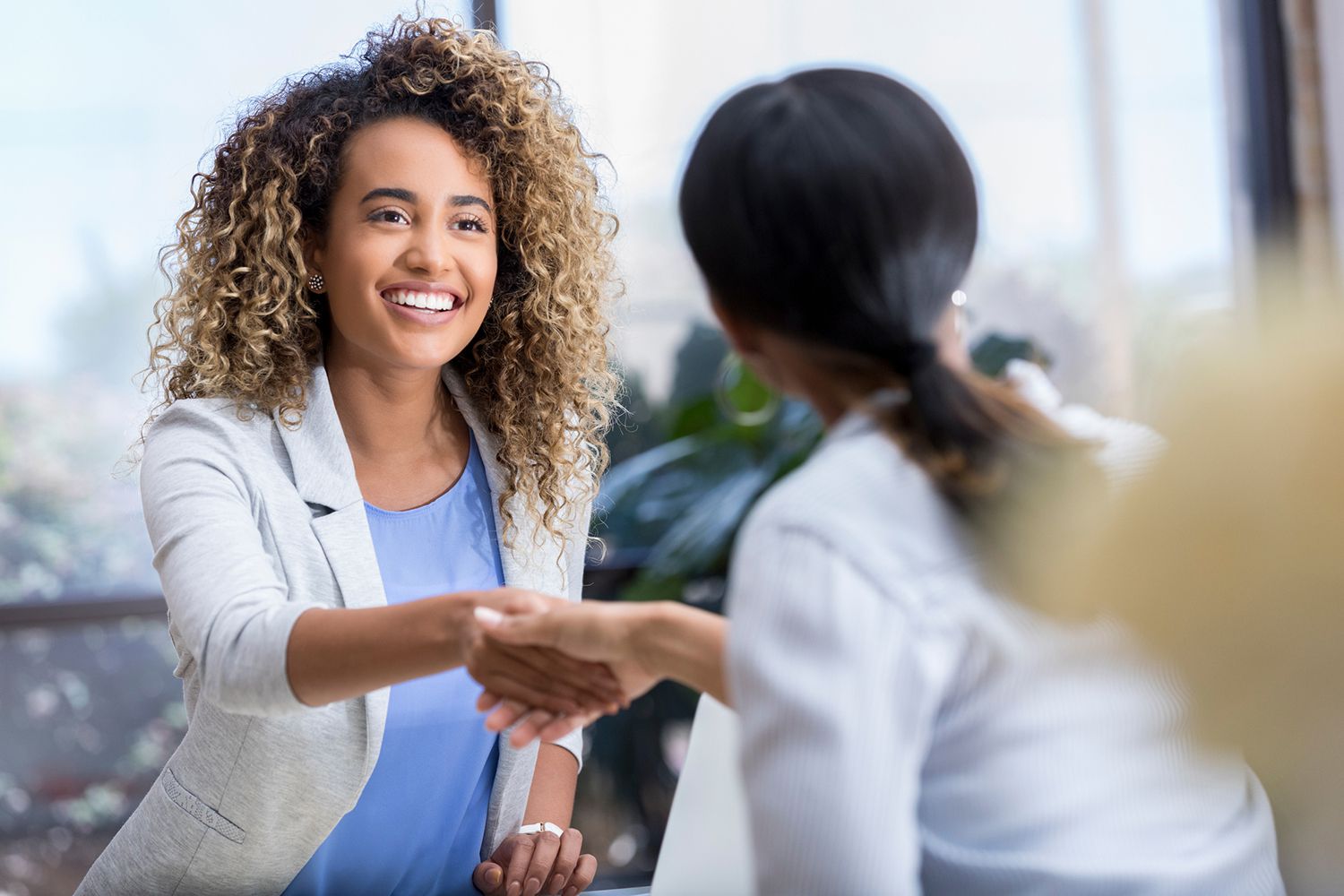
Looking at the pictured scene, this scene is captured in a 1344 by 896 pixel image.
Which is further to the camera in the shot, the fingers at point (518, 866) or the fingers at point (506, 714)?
the fingers at point (518, 866)

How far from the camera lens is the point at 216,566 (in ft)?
3.87

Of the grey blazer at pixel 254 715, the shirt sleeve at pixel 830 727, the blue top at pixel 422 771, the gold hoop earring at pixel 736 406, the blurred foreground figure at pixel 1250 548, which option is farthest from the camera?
the gold hoop earring at pixel 736 406

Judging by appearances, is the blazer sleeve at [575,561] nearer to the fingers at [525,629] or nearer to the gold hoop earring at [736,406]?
the fingers at [525,629]

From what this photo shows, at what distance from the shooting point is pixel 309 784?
1348 mm

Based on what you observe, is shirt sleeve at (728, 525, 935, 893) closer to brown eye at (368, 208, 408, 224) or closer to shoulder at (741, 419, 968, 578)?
shoulder at (741, 419, 968, 578)

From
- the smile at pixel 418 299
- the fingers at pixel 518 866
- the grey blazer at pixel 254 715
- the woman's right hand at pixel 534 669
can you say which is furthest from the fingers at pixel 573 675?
the smile at pixel 418 299

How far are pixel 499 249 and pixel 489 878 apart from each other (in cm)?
80

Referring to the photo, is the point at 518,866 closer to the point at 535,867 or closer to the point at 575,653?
the point at 535,867

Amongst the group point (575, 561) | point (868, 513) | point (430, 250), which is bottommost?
point (575, 561)

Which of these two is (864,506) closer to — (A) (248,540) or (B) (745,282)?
(B) (745,282)

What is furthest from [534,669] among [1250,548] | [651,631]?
[1250,548]

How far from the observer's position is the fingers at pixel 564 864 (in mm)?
1487

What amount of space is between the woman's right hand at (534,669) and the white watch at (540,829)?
1.43ft

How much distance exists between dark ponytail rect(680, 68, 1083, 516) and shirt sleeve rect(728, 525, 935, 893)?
4.3 inches
